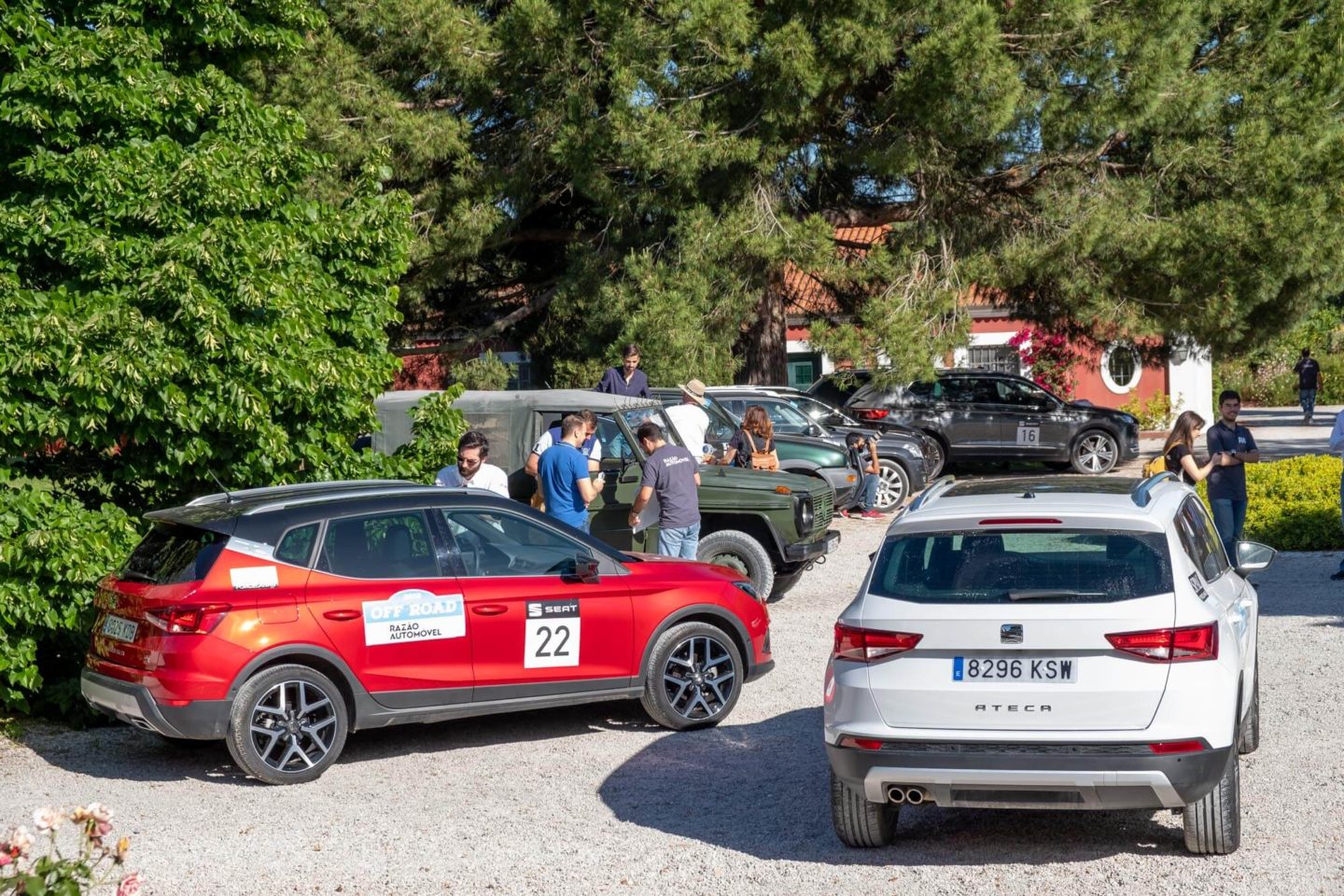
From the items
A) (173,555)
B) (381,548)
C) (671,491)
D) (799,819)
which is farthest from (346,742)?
(671,491)

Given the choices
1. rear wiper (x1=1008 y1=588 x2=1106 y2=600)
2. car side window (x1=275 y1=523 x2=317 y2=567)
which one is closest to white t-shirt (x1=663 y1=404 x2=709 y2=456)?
car side window (x1=275 y1=523 x2=317 y2=567)

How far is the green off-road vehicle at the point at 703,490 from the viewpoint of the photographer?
12.8m

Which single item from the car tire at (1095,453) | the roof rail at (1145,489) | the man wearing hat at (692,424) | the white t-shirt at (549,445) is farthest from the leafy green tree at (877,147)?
the roof rail at (1145,489)

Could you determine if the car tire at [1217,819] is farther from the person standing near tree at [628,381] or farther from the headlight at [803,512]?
the person standing near tree at [628,381]

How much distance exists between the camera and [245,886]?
20.9 feet

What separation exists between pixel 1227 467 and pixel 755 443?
17.9 ft

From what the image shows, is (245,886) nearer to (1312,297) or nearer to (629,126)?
(629,126)

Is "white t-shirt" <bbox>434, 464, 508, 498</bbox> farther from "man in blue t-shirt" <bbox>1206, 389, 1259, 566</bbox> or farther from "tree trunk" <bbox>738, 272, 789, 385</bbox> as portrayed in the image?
"tree trunk" <bbox>738, 272, 789, 385</bbox>

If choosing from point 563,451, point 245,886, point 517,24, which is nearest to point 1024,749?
point 245,886

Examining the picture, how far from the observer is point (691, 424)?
1478cm

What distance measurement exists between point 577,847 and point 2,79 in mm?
6366

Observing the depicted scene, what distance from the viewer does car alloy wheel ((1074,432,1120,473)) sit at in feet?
78.4

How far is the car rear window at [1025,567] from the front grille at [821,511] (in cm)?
693

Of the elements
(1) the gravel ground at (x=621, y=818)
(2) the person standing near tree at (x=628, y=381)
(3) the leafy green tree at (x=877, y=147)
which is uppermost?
(3) the leafy green tree at (x=877, y=147)
